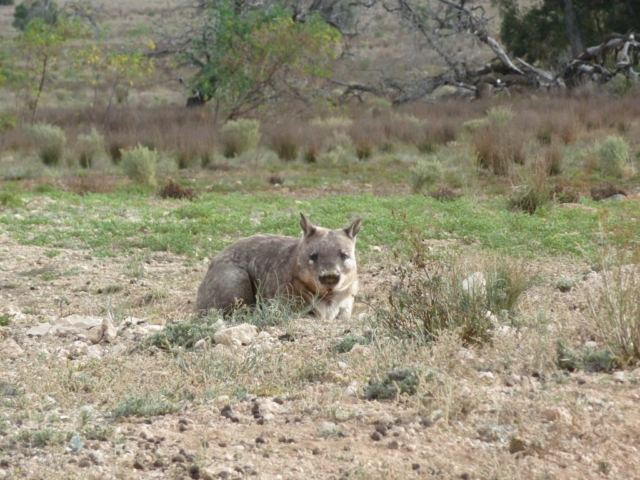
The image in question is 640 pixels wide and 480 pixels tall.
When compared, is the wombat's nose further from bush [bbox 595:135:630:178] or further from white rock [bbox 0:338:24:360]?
bush [bbox 595:135:630:178]

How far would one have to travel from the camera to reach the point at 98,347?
6.84 meters

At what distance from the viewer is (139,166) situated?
1792 cm

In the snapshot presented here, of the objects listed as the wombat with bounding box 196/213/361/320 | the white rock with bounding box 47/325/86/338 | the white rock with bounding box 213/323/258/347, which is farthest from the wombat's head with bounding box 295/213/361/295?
the white rock with bounding box 47/325/86/338

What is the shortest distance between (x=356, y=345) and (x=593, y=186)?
10692 mm

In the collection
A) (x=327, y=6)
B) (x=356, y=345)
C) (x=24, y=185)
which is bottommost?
(x=24, y=185)

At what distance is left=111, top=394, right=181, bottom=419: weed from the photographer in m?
5.05

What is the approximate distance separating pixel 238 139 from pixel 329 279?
14.9 metres

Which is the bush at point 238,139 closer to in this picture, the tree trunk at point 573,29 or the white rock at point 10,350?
the white rock at point 10,350

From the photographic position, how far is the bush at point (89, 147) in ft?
69.2

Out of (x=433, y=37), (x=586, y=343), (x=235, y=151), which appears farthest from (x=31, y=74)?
(x=586, y=343)

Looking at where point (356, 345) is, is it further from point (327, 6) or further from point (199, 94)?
point (327, 6)

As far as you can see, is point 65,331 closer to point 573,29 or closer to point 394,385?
point 394,385

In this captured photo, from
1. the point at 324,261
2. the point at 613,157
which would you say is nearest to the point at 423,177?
the point at 613,157

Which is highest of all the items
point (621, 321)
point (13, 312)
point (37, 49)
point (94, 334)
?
point (37, 49)
